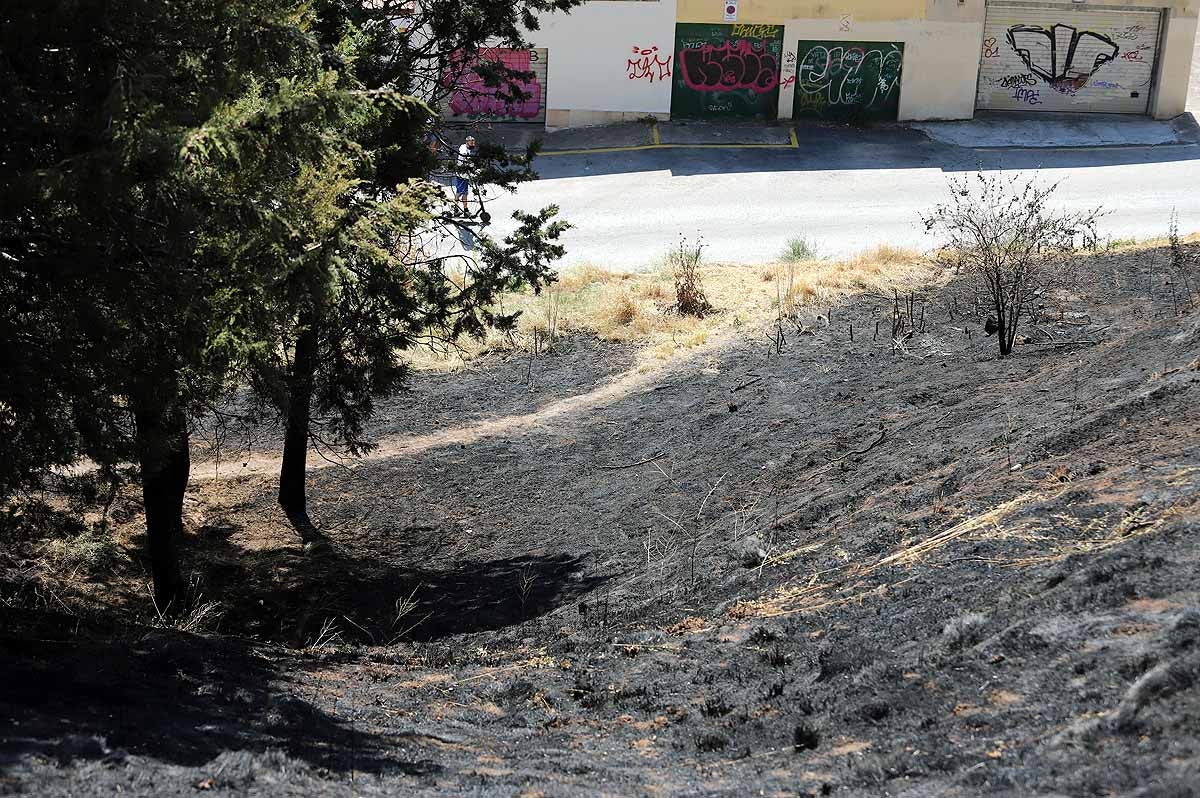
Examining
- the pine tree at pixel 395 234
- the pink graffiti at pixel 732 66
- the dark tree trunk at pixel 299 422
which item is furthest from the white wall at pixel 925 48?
the dark tree trunk at pixel 299 422

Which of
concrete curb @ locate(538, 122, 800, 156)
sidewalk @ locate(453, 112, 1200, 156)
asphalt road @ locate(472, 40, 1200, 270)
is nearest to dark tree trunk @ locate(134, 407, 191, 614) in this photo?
asphalt road @ locate(472, 40, 1200, 270)

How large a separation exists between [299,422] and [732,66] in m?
21.2

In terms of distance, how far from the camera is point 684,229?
72.0 ft

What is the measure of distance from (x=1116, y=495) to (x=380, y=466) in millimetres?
8864

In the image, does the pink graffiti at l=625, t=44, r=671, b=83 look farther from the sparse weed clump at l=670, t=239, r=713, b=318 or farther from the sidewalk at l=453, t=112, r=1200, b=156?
the sparse weed clump at l=670, t=239, r=713, b=318

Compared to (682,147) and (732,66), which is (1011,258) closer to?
(682,147)

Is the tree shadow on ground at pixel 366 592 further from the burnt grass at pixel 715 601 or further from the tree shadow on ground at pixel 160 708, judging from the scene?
the tree shadow on ground at pixel 160 708

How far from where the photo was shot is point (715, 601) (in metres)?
7.91

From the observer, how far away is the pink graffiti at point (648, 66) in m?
28.3

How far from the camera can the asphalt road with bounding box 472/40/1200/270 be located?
20656 mm

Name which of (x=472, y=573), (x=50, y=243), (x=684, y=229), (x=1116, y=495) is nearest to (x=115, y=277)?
(x=50, y=243)

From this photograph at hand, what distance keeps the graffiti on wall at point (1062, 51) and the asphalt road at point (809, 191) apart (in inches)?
115

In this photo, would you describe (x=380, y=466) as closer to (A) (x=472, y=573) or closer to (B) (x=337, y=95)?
(A) (x=472, y=573)

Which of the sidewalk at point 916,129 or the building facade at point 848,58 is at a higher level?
the building facade at point 848,58
